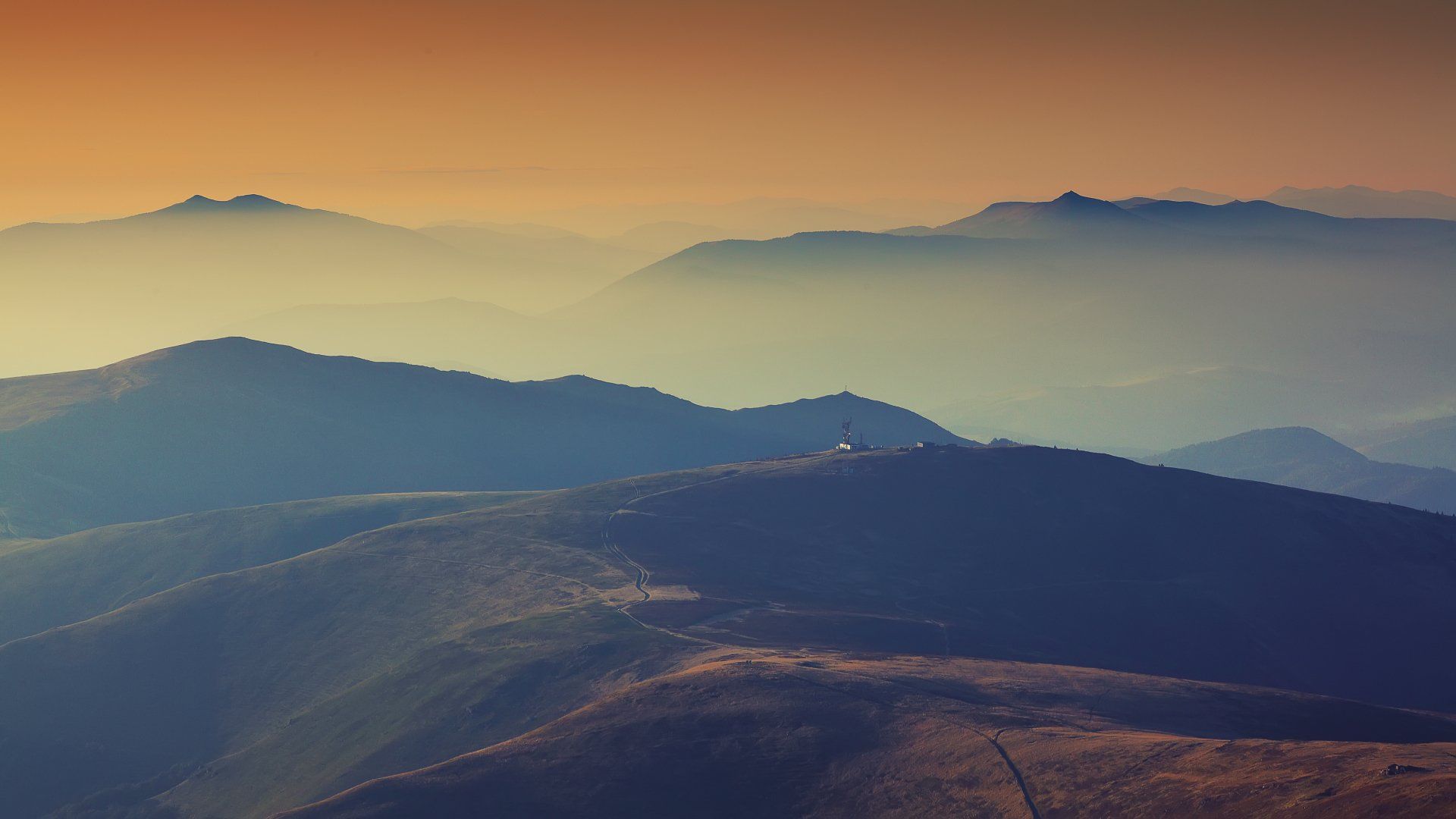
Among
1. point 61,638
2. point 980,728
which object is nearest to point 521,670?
point 980,728

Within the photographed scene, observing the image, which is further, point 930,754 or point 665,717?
point 665,717

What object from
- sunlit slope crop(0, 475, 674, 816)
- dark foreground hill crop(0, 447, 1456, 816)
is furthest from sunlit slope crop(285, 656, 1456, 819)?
sunlit slope crop(0, 475, 674, 816)

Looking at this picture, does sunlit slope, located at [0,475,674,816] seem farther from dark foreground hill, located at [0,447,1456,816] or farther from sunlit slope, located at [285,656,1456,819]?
sunlit slope, located at [285,656,1456,819]

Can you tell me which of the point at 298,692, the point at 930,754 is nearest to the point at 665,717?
the point at 930,754

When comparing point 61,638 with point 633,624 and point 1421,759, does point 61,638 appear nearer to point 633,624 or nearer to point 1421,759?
point 633,624

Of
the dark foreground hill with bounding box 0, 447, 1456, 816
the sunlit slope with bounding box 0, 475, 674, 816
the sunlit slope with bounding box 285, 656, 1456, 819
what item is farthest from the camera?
the sunlit slope with bounding box 0, 475, 674, 816

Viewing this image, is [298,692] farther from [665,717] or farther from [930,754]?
[930,754]

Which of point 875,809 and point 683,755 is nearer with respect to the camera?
point 875,809

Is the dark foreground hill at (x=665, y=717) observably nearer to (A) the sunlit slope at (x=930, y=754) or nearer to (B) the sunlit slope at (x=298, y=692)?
(A) the sunlit slope at (x=930, y=754)
